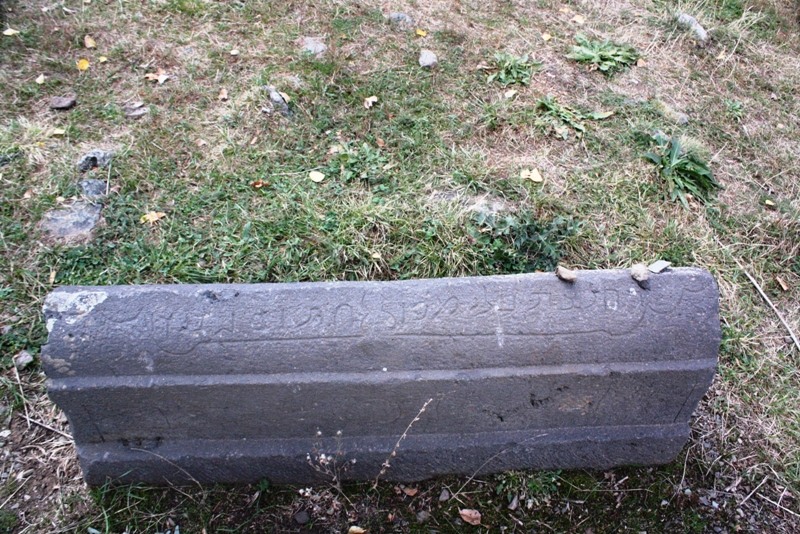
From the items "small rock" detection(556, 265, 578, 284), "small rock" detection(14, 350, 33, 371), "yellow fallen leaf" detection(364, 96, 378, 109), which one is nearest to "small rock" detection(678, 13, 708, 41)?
"yellow fallen leaf" detection(364, 96, 378, 109)

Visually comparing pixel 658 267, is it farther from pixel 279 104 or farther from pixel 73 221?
pixel 73 221

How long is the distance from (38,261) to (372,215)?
1535 millimetres

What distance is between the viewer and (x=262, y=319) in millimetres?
1891

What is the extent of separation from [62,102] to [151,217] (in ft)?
3.72

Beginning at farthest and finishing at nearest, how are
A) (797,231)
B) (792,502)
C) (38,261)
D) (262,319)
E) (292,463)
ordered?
(797,231)
(38,261)
(792,502)
(292,463)
(262,319)

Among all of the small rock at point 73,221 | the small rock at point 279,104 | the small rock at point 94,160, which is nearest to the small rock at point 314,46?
the small rock at point 279,104

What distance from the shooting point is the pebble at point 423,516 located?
7.09ft

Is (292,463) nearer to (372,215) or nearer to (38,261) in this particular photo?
(372,215)

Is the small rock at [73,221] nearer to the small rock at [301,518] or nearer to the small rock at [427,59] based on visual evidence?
the small rock at [301,518]

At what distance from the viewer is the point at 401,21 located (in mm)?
3854

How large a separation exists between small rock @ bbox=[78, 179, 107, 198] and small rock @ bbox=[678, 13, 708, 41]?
12.7 feet

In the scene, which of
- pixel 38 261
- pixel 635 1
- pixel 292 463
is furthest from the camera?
pixel 635 1

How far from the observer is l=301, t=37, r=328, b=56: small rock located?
3.58 metres

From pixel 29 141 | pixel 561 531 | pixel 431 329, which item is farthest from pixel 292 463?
pixel 29 141
